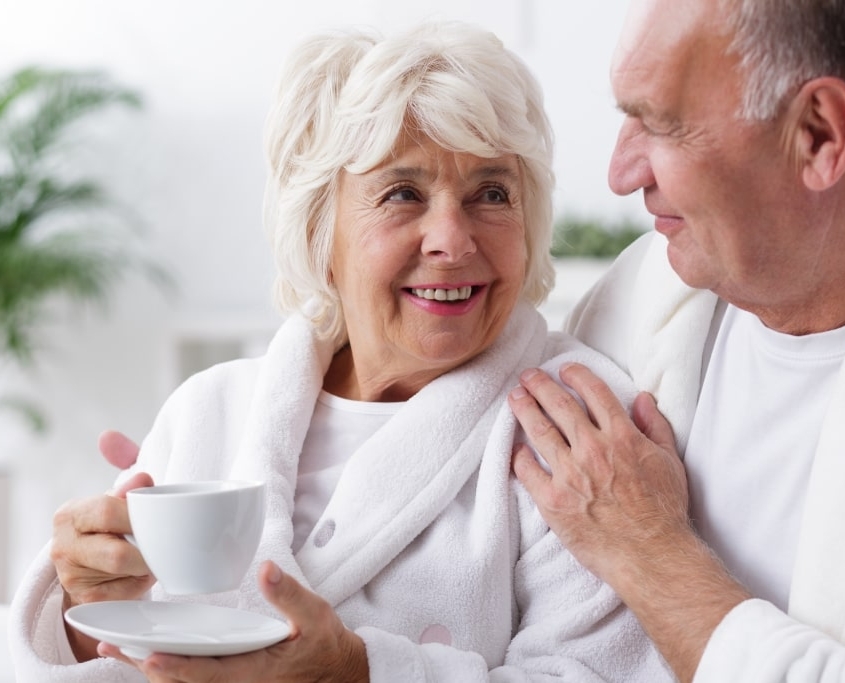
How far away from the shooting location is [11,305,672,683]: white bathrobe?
1473 mm

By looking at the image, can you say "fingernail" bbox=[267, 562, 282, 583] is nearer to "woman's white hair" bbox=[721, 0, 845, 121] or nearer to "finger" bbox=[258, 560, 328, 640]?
"finger" bbox=[258, 560, 328, 640]

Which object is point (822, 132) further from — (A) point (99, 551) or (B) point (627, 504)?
(A) point (99, 551)

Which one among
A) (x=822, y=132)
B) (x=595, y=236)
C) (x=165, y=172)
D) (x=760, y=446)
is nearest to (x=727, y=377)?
(x=760, y=446)

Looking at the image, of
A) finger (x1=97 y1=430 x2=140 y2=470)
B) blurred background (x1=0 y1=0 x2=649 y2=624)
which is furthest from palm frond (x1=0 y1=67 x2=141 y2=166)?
finger (x1=97 y1=430 x2=140 y2=470)

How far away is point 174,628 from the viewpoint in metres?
1.23

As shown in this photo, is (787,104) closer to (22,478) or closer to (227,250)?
(227,250)

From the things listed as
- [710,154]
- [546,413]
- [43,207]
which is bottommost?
[43,207]

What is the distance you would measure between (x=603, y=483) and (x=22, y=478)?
15.9 ft

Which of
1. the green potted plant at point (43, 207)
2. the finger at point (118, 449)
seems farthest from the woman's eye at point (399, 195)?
the green potted plant at point (43, 207)

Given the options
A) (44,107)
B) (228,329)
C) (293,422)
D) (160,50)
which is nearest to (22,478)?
(228,329)

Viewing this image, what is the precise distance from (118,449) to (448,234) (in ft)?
2.32

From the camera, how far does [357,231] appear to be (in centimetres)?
169

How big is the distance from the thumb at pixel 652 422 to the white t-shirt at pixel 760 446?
0.13 ft

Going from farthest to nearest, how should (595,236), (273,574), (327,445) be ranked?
(595,236) → (327,445) → (273,574)
